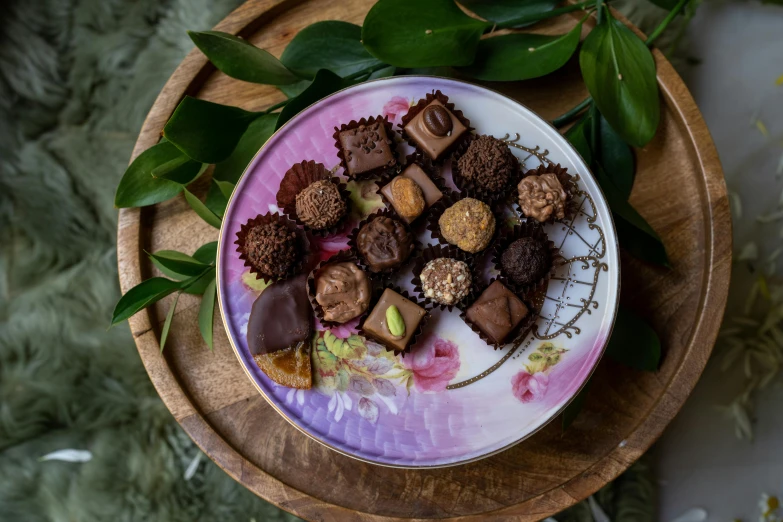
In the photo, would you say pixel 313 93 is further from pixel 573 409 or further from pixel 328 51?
pixel 573 409

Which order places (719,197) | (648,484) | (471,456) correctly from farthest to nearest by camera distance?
(648,484), (719,197), (471,456)

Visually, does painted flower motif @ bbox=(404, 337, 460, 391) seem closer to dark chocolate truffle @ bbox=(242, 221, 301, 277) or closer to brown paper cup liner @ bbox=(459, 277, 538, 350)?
brown paper cup liner @ bbox=(459, 277, 538, 350)

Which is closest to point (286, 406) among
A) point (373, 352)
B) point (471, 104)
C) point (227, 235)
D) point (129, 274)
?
point (373, 352)

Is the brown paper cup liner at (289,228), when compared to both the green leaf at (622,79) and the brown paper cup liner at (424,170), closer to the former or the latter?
the brown paper cup liner at (424,170)

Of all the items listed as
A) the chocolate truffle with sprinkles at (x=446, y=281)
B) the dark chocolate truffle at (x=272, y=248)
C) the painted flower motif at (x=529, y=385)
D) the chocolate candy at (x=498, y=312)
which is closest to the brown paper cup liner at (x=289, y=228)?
the dark chocolate truffle at (x=272, y=248)

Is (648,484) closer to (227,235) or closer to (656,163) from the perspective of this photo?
(656,163)
